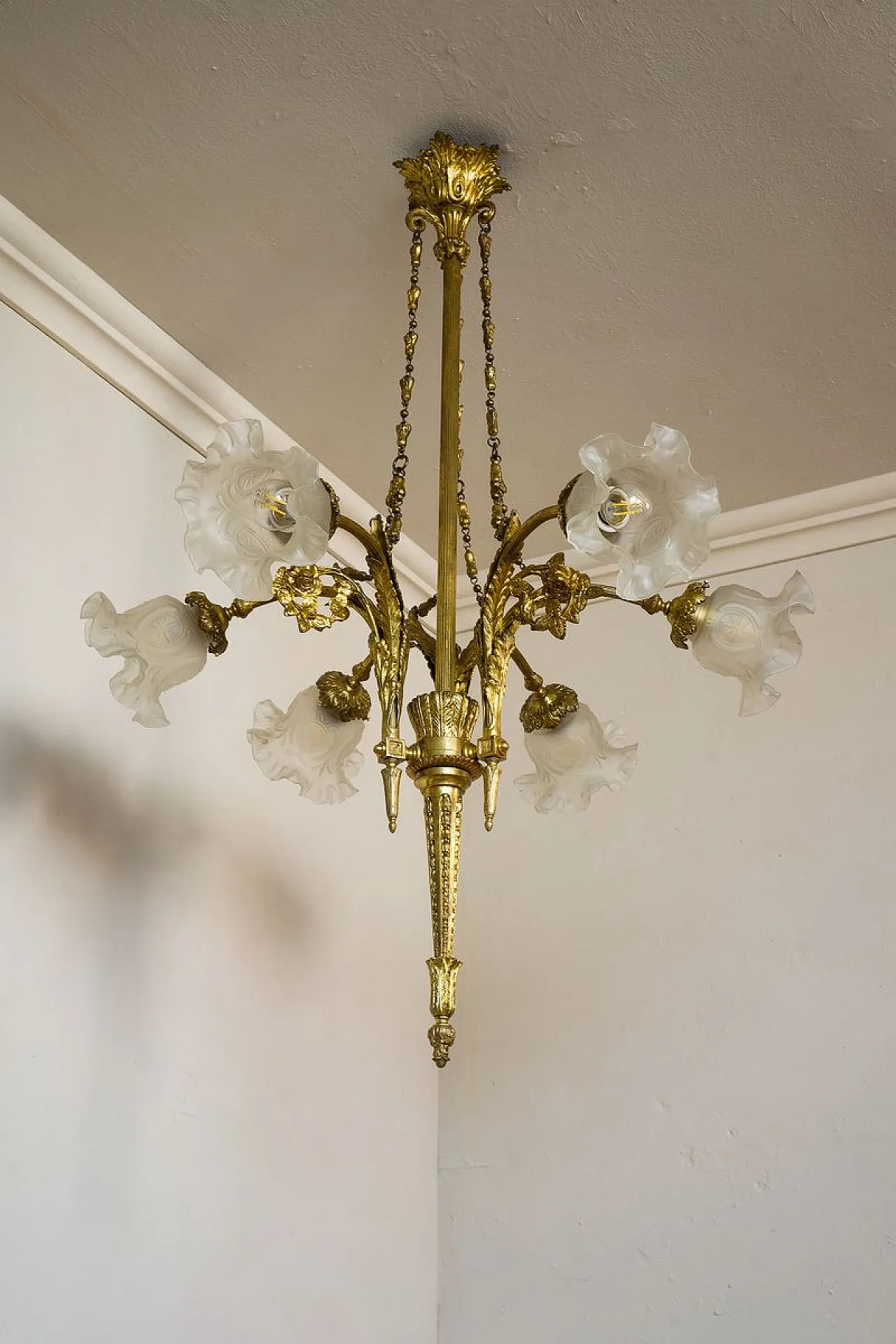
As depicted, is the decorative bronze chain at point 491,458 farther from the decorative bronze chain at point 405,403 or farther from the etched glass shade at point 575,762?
the etched glass shade at point 575,762

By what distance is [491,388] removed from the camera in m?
2.15

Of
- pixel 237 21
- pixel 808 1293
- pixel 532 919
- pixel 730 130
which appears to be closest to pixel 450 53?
pixel 237 21

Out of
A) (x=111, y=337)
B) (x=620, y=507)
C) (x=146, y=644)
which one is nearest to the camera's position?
(x=620, y=507)

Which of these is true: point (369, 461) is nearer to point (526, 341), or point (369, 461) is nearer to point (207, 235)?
point (526, 341)

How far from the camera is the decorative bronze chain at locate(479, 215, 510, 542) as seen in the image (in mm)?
1946

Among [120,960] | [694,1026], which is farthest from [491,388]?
[694,1026]

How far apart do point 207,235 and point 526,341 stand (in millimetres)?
607

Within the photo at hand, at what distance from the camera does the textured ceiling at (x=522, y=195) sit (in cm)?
199

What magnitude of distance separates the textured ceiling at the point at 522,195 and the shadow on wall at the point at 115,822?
0.83 meters

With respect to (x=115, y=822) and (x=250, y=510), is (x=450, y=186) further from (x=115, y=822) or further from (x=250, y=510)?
(x=115, y=822)

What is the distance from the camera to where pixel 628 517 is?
173 centimetres

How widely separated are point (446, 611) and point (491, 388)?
414mm

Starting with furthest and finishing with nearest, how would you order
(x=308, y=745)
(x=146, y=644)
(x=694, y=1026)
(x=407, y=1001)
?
(x=407, y=1001) → (x=694, y=1026) → (x=308, y=745) → (x=146, y=644)

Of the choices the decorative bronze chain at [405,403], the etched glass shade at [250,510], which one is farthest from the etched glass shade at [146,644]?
the decorative bronze chain at [405,403]
